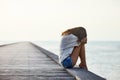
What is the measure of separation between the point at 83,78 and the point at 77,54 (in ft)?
5.03

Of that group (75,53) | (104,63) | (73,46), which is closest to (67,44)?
(73,46)

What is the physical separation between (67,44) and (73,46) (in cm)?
18

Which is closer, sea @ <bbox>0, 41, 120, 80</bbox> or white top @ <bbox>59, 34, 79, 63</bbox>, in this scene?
white top @ <bbox>59, 34, 79, 63</bbox>

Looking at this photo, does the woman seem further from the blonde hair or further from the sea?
the sea

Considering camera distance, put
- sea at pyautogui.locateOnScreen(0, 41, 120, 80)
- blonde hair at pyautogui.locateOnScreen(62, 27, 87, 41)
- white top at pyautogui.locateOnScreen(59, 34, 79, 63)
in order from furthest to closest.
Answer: sea at pyautogui.locateOnScreen(0, 41, 120, 80)
white top at pyautogui.locateOnScreen(59, 34, 79, 63)
blonde hair at pyautogui.locateOnScreen(62, 27, 87, 41)

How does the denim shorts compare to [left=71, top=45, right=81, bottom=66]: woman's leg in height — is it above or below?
below

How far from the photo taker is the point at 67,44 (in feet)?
24.8

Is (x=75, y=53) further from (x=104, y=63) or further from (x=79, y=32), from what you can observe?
(x=104, y=63)

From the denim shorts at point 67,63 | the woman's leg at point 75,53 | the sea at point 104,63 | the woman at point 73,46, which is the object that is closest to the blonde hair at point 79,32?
the woman at point 73,46

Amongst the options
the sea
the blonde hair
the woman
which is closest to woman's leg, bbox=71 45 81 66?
the woman

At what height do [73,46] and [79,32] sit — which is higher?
[79,32]

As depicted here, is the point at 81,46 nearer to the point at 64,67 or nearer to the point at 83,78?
the point at 64,67

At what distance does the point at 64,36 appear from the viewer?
761 cm

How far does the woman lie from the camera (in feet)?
24.2
